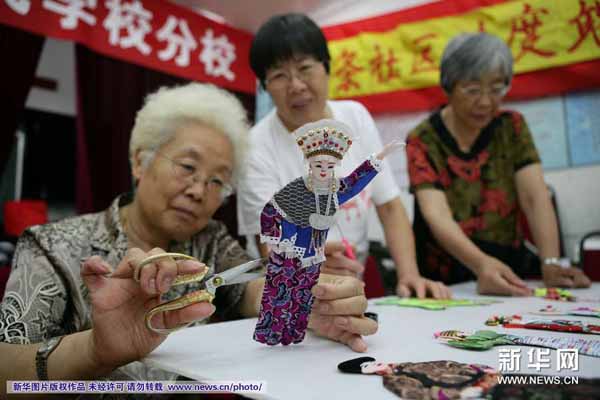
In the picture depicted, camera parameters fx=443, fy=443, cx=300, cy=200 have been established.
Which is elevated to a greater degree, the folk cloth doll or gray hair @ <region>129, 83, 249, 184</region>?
gray hair @ <region>129, 83, 249, 184</region>

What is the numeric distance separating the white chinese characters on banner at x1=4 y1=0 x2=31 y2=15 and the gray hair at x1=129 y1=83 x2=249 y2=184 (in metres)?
1.95

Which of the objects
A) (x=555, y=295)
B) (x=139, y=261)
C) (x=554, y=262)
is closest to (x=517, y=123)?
(x=554, y=262)

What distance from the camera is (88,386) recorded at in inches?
Answer: 27.7

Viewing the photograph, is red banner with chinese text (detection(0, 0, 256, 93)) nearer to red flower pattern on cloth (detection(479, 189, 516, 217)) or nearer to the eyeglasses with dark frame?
the eyeglasses with dark frame

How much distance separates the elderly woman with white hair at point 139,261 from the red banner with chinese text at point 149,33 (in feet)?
6.65

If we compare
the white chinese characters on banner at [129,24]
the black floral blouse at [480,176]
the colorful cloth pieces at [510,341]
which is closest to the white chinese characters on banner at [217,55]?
the white chinese characters on banner at [129,24]

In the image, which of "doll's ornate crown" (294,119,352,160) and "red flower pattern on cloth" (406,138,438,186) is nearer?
"doll's ornate crown" (294,119,352,160)

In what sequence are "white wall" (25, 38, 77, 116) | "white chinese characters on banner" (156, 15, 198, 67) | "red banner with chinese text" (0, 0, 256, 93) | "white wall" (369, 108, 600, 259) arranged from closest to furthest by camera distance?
"red banner with chinese text" (0, 0, 256, 93) < "white wall" (369, 108, 600, 259) < "white chinese characters on banner" (156, 15, 198, 67) < "white wall" (25, 38, 77, 116)

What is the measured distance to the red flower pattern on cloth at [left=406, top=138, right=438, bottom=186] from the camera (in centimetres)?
168

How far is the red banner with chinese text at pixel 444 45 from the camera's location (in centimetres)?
271

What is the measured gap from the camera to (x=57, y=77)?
14.9 feet

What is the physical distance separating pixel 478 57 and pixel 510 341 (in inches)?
46.0

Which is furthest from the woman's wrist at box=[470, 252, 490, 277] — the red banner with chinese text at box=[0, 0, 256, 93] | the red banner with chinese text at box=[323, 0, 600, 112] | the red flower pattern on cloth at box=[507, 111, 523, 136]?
the red banner with chinese text at box=[0, 0, 256, 93]

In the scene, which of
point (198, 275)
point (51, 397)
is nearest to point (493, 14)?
point (198, 275)
